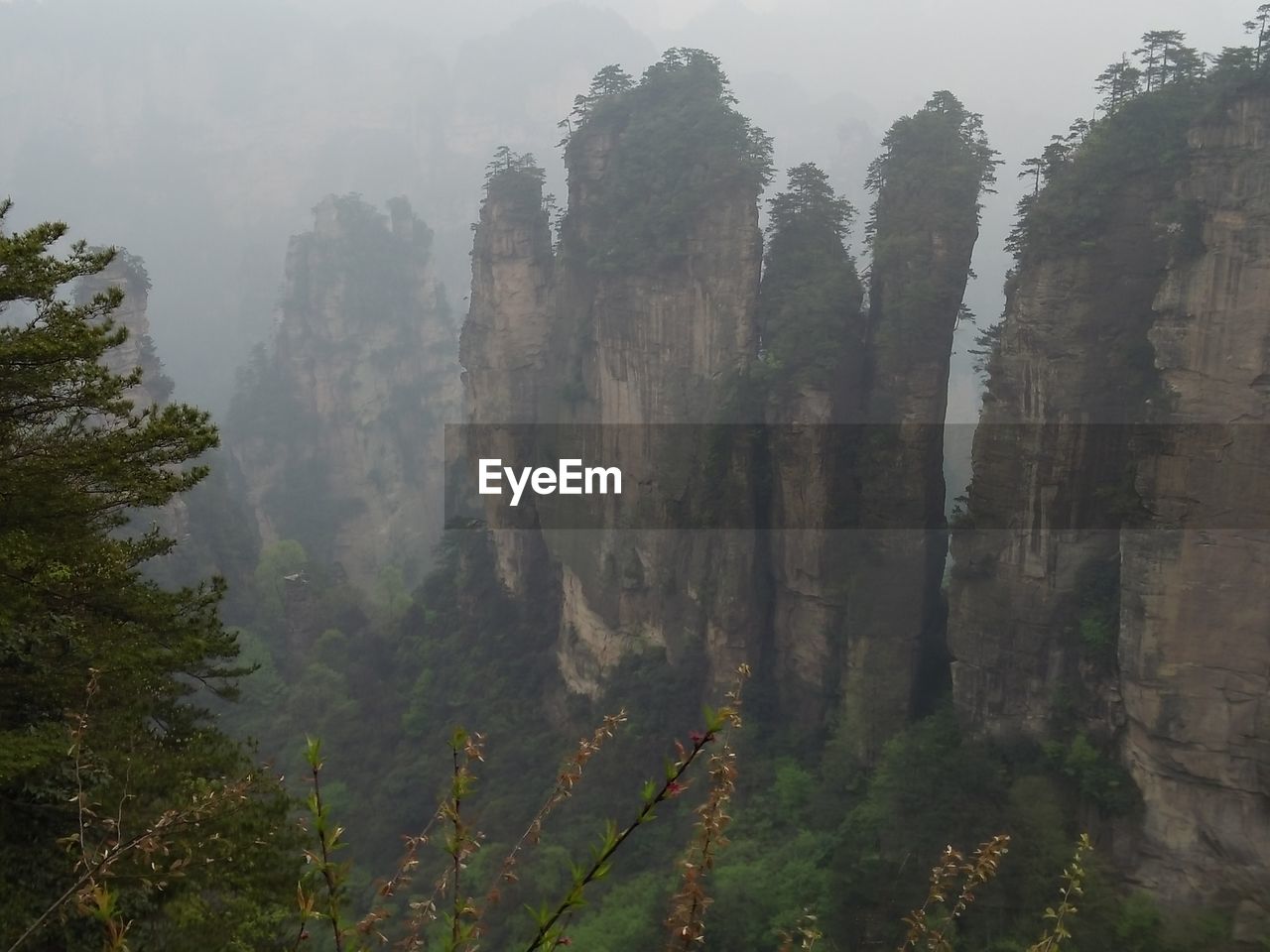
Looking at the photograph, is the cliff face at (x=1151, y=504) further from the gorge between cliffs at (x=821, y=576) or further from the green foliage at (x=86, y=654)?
A: the green foliage at (x=86, y=654)

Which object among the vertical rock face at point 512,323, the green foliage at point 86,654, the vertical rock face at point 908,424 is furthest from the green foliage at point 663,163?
the green foliage at point 86,654

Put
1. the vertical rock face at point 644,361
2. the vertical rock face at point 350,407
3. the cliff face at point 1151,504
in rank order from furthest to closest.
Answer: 1. the vertical rock face at point 350,407
2. the vertical rock face at point 644,361
3. the cliff face at point 1151,504

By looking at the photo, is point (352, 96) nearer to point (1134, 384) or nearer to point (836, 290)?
point (836, 290)

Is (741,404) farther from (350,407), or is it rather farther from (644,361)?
(350,407)

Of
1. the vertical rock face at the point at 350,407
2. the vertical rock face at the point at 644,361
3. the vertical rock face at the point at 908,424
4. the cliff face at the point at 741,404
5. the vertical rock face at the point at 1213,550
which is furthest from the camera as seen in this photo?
the vertical rock face at the point at 350,407

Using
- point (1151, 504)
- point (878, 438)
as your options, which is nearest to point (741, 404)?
point (878, 438)

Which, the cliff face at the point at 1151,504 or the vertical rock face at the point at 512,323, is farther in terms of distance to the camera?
the vertical rock face at the point at 512,323

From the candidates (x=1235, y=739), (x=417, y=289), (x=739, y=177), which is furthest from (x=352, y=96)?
(x=1235, y=739)

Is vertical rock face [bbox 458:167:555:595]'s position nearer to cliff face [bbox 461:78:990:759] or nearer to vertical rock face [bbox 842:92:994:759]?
cliff face [bbox 461:78:990:759]
